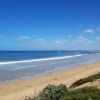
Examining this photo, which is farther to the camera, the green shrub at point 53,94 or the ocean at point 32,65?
the ocean at point 32,65

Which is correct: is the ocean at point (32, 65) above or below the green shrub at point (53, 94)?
below

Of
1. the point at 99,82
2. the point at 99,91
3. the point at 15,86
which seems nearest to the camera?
the point at 99,91

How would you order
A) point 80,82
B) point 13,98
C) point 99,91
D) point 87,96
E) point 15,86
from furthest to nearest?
point 15,86 → point 13,98 → point 80,82 → point 99,91 → point 87,96

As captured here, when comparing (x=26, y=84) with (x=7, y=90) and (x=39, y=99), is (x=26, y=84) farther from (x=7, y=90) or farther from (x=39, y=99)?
(x=39, y=99)

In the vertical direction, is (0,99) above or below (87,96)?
below

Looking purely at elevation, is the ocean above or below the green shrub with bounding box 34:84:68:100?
below

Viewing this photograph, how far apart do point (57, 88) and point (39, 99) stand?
0.83m

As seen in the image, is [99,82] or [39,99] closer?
[39,99]

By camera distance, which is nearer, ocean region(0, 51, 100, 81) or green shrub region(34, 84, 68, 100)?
green shrub region(34, 84, 68, 100)

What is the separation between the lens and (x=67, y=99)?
874cm

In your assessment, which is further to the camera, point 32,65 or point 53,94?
Answer: point 32,65

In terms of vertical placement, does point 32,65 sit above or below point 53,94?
below

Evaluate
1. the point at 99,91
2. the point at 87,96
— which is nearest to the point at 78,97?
the point at 87,96

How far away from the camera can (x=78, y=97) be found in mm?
8562
